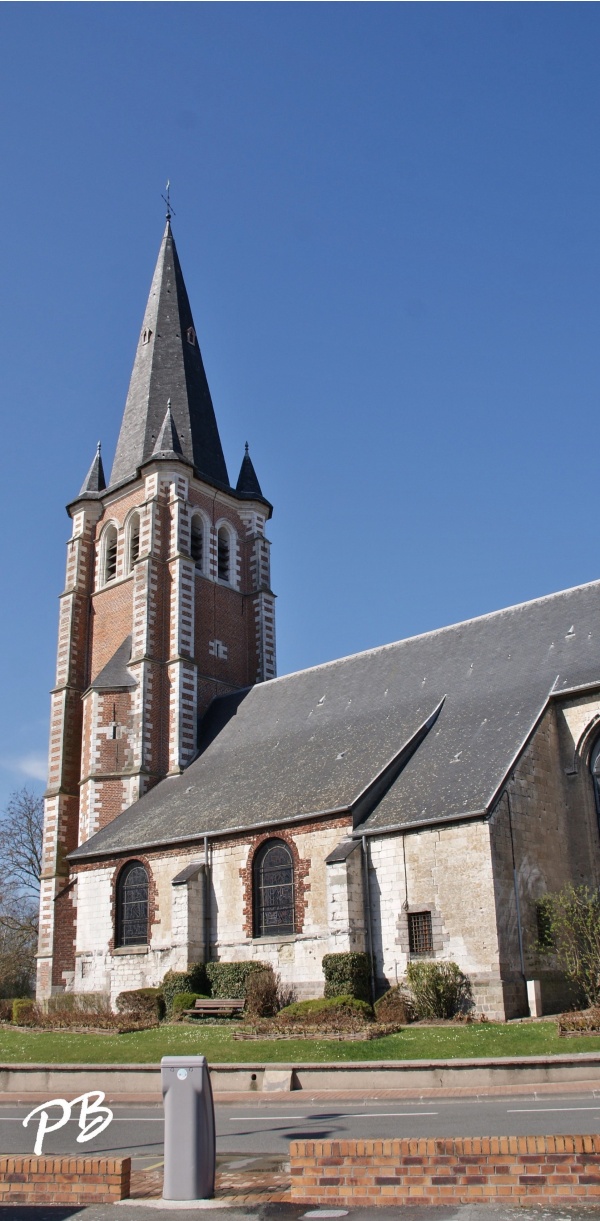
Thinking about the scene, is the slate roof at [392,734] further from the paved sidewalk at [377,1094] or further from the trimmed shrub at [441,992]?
the paved sidewalk at [377,1094]

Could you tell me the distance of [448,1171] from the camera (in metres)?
6.02

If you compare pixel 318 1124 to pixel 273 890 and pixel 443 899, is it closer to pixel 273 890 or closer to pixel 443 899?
pixel 443 899

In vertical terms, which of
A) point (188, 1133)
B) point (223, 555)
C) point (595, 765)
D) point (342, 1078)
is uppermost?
point (223, 555)

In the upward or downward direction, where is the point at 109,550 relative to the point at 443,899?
upward

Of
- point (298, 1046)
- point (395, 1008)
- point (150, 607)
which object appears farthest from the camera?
point (150, 607)

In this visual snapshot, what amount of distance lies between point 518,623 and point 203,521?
1430cm

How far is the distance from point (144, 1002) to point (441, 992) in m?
7.87

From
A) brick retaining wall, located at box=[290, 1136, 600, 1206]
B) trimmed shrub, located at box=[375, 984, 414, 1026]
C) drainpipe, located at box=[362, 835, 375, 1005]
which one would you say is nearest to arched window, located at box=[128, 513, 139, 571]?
drainpipe, located at box=[362, 835, 375, 1005]

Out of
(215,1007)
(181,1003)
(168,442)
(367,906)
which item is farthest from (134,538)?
(367,906)

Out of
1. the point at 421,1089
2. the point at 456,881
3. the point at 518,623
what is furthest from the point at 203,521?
the point at 421,1089

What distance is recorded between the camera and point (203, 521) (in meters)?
36.2

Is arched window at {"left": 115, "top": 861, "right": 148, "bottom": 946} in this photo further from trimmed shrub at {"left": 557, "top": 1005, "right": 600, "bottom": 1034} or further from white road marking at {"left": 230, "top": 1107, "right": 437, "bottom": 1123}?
white road marking at {"left": 230, "top": 1107, "right": 437, "bottom": 1123}

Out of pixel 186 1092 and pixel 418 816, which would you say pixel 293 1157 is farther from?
pixel 418 816

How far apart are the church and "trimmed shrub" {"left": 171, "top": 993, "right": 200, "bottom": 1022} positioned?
49.3 inches
